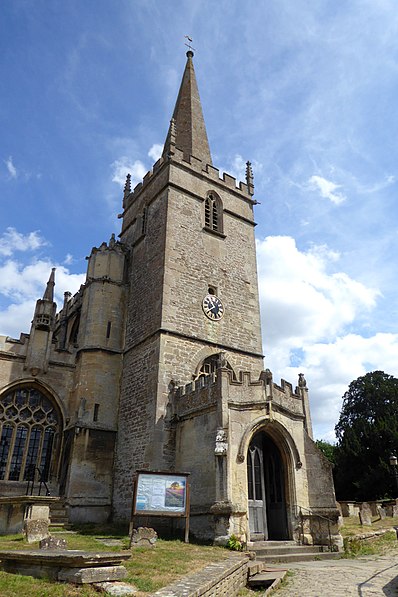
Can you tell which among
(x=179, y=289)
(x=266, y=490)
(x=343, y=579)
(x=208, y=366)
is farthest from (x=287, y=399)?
(x=343, y=579)

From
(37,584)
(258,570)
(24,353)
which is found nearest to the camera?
(37,584)

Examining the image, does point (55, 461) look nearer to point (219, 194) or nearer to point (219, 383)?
point (219, 383)

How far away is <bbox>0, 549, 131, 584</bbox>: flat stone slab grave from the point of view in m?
6.28

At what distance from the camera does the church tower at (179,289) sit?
1809 cm

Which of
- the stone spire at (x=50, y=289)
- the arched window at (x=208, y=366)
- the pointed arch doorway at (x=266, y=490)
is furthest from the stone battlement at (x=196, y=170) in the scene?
the pointed arch doorway at (x=266, y=490)

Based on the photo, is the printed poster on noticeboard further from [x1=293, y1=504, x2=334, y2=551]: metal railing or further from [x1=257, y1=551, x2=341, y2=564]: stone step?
[x1=293, y1=504, x2=334, y2=551]: metal railing

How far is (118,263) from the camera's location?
77.0ft

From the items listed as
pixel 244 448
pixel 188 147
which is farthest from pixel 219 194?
pixel 244 448

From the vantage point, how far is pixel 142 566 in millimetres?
8250

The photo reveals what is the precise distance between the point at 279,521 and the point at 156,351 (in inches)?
297

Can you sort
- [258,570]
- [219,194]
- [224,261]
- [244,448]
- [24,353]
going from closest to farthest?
[258,570] → [244,448] → [24,353] → [224,261] → [219,194]

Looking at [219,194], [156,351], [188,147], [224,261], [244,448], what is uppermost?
[188,147]

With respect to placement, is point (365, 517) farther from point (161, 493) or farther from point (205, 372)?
point (161, 493)

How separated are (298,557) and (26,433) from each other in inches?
463
